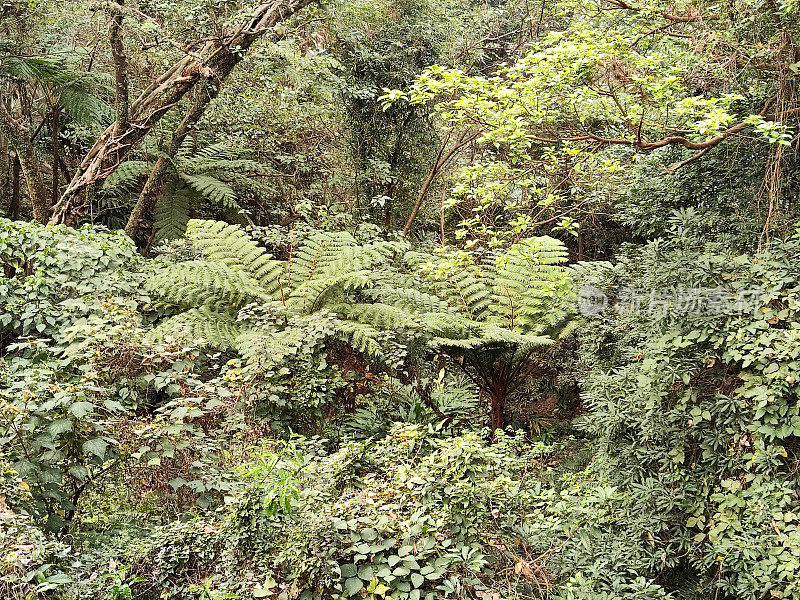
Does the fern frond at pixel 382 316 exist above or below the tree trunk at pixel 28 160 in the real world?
below

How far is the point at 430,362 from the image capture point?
5.56 meters

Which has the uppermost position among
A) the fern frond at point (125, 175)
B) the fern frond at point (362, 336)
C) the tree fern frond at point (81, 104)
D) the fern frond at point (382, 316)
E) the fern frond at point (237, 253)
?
the tree fern frond at point (81, 104)

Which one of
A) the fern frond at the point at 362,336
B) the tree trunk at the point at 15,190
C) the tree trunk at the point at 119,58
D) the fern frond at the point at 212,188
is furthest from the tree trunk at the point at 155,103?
the fern frond at the point at 362,336

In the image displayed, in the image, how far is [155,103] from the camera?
18.5 feet

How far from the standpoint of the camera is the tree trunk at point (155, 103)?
217 inches

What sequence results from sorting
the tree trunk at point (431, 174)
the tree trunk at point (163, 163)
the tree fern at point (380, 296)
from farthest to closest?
the tree trunk at point (431, 174), the tree trunk at point (163, 163), the tree fern at point (380, 296)

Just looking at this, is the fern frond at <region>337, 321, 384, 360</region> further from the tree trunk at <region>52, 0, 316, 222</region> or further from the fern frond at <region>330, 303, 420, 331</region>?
the tree trunk at <region>52, 0, 316, 222</region>

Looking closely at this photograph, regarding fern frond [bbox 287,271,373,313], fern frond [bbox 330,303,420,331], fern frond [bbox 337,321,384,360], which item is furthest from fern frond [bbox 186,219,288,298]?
fern frond [bbox 337,321,384,360]

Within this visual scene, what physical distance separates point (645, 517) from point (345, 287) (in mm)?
2577

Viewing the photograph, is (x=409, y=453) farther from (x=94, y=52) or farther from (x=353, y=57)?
(x=94, y=52)

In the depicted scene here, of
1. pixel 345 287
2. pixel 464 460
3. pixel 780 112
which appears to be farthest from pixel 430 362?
pixel 780 112

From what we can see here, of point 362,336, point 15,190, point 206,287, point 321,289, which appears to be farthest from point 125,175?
point 362,336

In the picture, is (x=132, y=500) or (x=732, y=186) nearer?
(x=132, y=500)

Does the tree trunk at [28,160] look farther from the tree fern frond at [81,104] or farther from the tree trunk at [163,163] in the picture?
the tree fern frond at [81,104]
